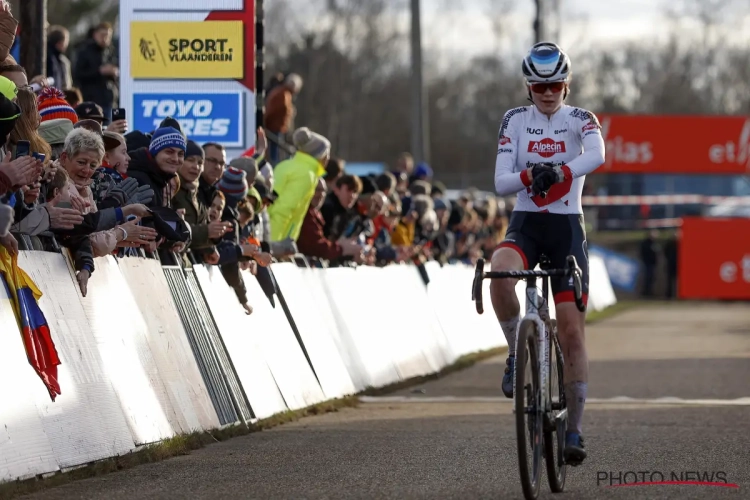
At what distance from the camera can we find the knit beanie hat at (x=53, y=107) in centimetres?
1083

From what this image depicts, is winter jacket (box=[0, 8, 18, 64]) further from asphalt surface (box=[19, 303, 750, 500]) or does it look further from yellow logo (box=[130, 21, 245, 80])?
yellow logo (box=[130, 21, 245, 80])

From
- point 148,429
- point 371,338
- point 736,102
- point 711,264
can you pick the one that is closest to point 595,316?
point 711,264

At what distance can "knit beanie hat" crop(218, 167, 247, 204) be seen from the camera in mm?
13125

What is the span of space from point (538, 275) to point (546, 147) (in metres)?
0.96

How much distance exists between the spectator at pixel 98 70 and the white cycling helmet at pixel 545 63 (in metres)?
8.54

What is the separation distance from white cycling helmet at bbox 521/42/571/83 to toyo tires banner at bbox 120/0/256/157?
7.42m

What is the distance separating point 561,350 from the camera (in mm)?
8695

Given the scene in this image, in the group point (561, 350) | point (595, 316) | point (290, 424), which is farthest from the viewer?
point (595, 316)

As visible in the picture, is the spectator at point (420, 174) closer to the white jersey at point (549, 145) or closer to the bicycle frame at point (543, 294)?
the white jersey at point (549, 145)

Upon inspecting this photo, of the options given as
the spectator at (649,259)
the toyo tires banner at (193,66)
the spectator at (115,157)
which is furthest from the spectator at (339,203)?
the spectator at (649,259)

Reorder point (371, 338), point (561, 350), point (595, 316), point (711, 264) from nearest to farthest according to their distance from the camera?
point (561, 350)
point (371, 338)
point (595, 316)
point (711, 264)

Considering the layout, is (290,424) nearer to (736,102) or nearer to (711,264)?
(711,264)

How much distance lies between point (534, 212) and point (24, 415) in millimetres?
2753

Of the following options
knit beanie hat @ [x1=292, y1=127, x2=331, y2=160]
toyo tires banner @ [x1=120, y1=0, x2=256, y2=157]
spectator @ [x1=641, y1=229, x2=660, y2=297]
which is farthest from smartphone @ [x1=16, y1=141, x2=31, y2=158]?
spectator @ [x1=641, y1=229, x2=660, y2=297]
